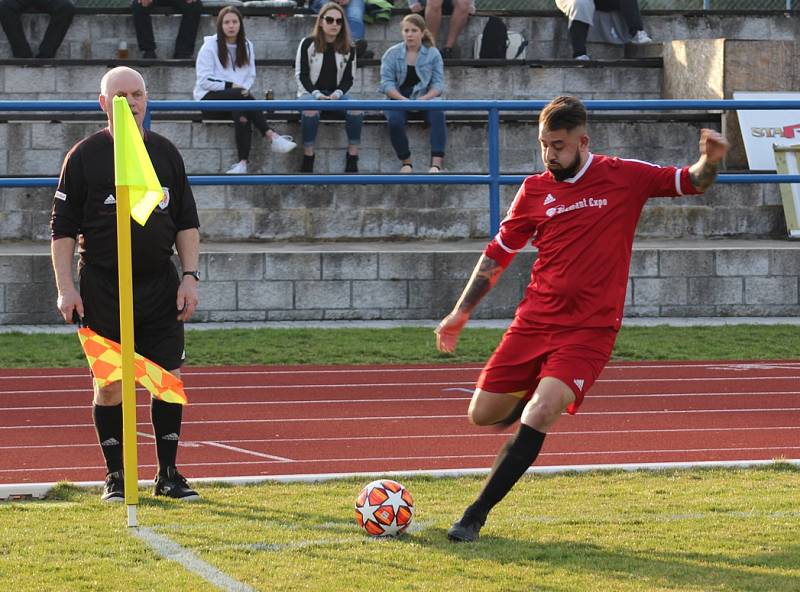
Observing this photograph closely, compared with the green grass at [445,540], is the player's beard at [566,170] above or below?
above

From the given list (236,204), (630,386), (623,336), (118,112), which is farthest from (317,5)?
(118,112)

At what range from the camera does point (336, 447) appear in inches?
325

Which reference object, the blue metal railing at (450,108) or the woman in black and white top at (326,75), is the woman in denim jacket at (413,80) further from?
the blue metal railing at (450,108)

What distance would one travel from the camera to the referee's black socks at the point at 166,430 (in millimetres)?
6781

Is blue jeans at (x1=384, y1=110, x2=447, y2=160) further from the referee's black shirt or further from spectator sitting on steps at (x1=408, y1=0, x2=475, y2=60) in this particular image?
the referee's black shirt

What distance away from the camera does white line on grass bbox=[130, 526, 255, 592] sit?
509 centimetres

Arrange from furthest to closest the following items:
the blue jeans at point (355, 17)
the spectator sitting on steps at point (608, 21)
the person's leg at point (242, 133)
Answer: the spectator sitting on steps at point (608, 21), the blue jeans at point (355, 17), the person's leg at point (242, 133)

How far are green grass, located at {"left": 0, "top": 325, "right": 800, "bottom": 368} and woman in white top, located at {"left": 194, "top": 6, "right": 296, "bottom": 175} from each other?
3298mm

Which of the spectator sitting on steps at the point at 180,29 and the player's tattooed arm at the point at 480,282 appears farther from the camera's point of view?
the spectator sitting on steps at the point at 180,29

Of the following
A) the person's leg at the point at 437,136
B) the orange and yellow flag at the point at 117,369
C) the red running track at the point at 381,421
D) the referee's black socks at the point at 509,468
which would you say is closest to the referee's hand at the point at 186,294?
the orange and yellow flag at the point at 117,369

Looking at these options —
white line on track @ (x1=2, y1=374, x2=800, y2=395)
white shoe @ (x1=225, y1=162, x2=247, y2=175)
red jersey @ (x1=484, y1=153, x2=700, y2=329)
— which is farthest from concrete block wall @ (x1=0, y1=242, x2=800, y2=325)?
red jersey @ (x1=484, y1=153, x2=700, y2=329)

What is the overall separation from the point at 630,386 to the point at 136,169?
5.47 m

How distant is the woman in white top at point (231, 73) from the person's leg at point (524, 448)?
9.83 metres

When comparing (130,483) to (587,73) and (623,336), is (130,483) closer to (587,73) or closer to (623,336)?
(623,336)
